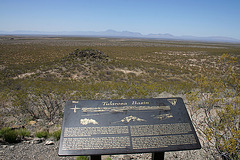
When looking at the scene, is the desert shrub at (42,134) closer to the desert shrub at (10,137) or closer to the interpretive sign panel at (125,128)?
the desert shrub at (10,137)

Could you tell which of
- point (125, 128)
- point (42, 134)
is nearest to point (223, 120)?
point (125, 128)

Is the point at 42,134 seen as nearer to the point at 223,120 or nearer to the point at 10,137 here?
the point at 10,137

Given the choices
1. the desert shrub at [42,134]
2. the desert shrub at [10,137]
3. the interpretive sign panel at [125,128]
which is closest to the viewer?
the interpretive sign panel at [125,128]

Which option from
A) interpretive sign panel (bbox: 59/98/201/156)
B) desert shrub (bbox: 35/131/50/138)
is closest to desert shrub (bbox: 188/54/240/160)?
interpretive sign panel (bbox: 59/98/201/156)

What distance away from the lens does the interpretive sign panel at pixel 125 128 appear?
315cm

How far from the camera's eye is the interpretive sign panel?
3146 mm

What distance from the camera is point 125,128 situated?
3.41m

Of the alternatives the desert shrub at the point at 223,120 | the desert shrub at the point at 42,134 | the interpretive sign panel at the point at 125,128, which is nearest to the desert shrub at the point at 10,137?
the desert shrub at the point at 42,134

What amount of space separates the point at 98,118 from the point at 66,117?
2.44 feet

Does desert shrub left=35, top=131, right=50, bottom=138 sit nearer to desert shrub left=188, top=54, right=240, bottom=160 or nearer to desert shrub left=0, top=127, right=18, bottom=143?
desert shrub left=0, top=127, right=18, bottom=143

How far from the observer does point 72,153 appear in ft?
9.96

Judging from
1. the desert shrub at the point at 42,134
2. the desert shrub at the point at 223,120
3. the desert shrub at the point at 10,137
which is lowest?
the desert shrub at the point at 42,134

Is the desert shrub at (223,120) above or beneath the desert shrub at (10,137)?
above

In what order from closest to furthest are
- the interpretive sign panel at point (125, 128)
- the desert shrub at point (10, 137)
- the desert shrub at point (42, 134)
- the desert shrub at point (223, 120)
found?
1. the interpretive sign panel at point (125, 128)
2. the desert shrub at point (223, 120)
3. the desert shrub at point (10, 137)
4. the desert shrub at point (42, 134)
